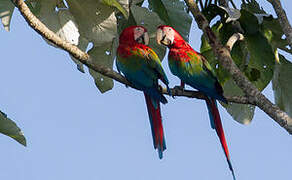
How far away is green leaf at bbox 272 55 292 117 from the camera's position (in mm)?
2721

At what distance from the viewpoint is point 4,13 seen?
2225mm

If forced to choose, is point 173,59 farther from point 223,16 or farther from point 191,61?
point 223,16

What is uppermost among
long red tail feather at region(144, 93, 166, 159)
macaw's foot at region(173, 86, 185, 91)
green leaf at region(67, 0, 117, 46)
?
→ green leaf at region(67, 0, 117, 46)

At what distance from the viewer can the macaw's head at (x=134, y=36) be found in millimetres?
2647

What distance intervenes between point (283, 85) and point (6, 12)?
1.36m

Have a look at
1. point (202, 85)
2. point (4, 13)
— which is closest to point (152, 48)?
point (202, 85)

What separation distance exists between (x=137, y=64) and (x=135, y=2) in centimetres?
33

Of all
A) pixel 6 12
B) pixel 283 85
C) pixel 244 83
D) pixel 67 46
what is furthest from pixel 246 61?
pixel 6 12

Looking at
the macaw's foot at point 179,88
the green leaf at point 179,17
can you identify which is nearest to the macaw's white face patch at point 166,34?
the green leaf at point 179,17

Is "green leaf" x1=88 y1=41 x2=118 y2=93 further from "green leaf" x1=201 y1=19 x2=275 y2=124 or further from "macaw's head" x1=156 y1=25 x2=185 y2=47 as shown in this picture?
"green leaf" x1=201 y1=19 x2=275 y2=124

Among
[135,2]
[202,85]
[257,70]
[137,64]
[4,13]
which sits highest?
[4,13]

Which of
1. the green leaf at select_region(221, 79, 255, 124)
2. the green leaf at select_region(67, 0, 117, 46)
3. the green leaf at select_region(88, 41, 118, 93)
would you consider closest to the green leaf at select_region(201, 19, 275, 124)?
the green leaf at select_region(221, 79, 255, 124)

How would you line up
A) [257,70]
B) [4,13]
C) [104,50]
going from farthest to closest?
1. [257,70]
2. [104,50]
3. [4,13]

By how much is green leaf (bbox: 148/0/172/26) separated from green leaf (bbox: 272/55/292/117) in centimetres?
57
